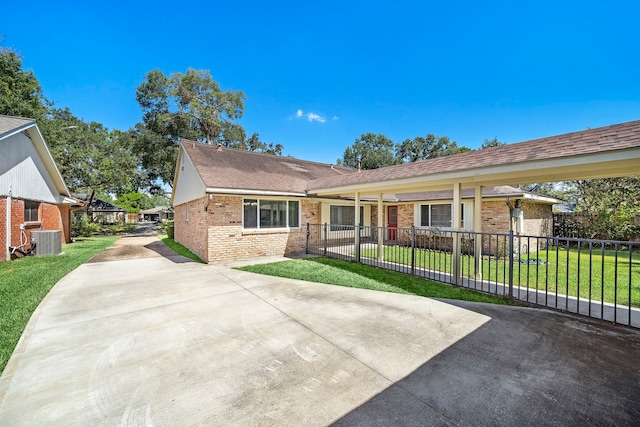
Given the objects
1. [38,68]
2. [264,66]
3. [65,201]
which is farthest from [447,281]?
[38,68]

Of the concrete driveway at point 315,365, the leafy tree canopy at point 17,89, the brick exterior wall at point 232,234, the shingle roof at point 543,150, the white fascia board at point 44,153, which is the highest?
the leafy tree canopy at point 17,89

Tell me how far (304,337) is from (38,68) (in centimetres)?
3097

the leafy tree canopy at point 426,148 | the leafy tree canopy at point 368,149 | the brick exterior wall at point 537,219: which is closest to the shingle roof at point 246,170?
the brick exterior wall at point 537,219

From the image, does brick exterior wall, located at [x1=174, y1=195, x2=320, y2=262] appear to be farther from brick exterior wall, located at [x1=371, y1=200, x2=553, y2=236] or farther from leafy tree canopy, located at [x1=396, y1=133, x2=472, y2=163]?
leafy tree canopy, located at [x1=396, y1=133, x2=472, y2=163]

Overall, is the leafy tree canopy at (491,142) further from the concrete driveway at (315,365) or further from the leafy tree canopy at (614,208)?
the concrete driveway at (315,365)

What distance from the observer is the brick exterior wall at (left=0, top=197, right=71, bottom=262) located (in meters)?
9.52

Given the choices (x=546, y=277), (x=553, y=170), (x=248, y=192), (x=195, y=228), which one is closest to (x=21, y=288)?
(x=195, y=228)

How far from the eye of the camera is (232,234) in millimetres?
9969

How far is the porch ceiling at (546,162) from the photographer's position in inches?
176

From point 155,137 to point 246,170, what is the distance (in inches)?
693

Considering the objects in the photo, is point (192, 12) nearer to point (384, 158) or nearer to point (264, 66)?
point (264, 66)

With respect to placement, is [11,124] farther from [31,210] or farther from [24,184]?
[31,210]

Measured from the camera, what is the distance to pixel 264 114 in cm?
2603

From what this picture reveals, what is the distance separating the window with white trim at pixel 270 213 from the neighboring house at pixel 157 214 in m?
46.8
